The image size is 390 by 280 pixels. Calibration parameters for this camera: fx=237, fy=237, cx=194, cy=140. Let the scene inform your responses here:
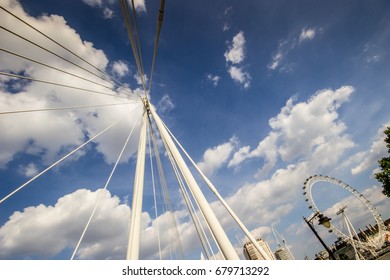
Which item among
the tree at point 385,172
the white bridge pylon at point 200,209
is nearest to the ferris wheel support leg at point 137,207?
the white bridge pylon at point 200,209

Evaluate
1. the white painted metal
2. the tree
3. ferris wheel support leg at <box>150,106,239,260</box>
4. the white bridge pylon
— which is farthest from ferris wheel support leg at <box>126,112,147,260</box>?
the tree

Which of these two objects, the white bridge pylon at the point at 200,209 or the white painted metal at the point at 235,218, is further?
the white painted metal at the point at 235,218

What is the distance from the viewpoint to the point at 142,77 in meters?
10.4

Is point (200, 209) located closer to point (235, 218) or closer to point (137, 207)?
point (235, 218)

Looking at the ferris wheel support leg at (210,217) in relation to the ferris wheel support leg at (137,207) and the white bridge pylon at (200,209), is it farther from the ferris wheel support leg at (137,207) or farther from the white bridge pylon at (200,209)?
the ferris wheel support leg at (137,207)

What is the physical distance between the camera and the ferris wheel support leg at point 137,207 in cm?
446

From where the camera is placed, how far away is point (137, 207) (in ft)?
17.7

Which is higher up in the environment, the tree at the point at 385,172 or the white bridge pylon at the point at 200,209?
the tree at the point at 385,172

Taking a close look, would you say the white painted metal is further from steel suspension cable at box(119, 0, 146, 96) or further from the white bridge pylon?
steel suspension cable at box(119, 0, 146, 96)

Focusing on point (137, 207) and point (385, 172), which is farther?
point (385, 172)

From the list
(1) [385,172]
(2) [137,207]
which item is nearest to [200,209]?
(2) [137,207]
